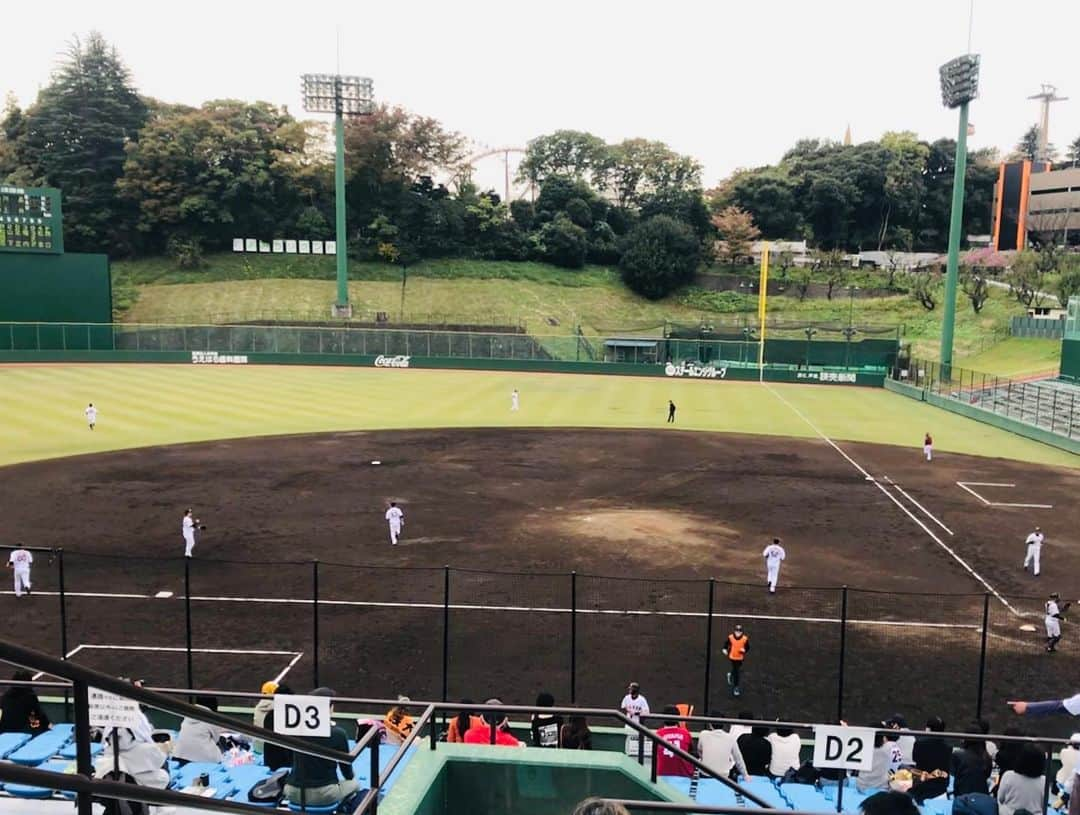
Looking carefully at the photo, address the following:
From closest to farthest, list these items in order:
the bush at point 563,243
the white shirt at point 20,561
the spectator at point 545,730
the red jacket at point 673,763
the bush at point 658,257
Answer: the red jacket at point 673,763 → the spectator at point 545,730 → the white shirt at point 20,561 → the bush at point 658,257 → the bush at point 563,243

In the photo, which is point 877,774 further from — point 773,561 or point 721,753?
point 773,561

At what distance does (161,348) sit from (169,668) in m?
63.3

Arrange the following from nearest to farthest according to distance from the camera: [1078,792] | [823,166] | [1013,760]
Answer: [1078,792] < [1013,760] < [823,166]

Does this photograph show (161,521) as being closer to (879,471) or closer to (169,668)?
(169,668)

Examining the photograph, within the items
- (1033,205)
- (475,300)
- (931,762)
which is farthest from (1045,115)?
(931,762)

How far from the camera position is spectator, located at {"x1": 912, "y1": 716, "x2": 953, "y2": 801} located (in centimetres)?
996

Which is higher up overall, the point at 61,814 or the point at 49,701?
the point at 61,814

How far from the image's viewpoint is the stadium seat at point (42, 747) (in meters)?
9.92

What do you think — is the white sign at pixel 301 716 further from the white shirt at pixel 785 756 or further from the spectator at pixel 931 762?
the spectator at pixel 931 762

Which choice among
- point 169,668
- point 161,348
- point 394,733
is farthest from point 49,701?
point 161,348

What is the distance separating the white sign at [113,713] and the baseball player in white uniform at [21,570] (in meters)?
11.6

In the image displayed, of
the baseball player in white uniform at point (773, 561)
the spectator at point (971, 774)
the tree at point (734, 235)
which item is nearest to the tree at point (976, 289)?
the tree at point (734, 235)

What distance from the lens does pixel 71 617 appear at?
1764cm

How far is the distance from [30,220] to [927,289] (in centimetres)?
8862
